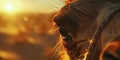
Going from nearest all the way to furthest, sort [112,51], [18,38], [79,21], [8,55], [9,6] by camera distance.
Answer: [112,51], [79,21], [9,6], [8,55], [18,38]

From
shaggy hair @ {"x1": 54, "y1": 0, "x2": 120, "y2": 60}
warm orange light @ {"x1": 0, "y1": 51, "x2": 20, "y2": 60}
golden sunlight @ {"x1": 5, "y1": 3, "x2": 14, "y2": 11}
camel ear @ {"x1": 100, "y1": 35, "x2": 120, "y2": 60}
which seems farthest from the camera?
warm orange light @ {"x1": 0, "y1": 51, "x2": 20, "y2": 60}

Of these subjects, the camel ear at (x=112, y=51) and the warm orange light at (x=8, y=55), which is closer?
the camel ear at (x=112, y=51)

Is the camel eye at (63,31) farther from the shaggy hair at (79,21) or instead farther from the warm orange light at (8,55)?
the warm orange light at (8,55)

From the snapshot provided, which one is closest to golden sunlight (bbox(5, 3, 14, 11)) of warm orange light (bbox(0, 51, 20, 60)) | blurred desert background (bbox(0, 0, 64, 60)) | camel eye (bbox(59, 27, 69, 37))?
blurred desert background (bbox(0, 0, 64, 60))

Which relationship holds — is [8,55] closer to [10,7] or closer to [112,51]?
[10,7]

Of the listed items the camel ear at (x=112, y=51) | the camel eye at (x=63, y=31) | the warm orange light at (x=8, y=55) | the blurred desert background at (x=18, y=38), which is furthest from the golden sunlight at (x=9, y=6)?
the camel ear at (x=112, y=51)

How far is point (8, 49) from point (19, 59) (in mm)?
693

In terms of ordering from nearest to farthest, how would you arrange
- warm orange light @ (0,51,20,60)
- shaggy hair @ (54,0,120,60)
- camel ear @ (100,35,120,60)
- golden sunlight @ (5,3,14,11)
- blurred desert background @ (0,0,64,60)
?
camel ear @ (100,35,120,60) → shaggy hair @ (54,0,120,60) → golden sunlight @ (5,3,14,11) → blurred desert background @ (0,0,64,60) → warm orange light @ (0,51,20,60)

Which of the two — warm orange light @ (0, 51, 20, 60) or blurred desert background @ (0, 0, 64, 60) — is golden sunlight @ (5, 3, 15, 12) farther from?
warm orange light @ (0, 51, 20, 60)

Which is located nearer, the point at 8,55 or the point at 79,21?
the point at 79,21

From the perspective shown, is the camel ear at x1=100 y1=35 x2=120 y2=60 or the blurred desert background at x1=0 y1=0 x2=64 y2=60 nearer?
the camel ear at x1=100 y1=35 x2=120 y2=60

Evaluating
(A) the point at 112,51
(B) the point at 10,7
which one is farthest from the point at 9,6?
(A) the point at 112,51

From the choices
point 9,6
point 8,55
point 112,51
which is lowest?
point 112,51

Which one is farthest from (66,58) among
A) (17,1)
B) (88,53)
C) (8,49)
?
(8,49)
